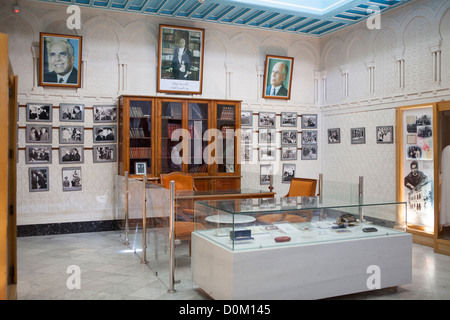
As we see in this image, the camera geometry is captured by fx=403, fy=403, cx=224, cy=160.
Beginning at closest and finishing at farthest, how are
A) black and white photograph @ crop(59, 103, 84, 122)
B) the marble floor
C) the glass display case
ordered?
the glass display case, the marble floor, black and white photograph @ crop(59, 103, 84, 122)

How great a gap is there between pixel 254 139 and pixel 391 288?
547 centimetres

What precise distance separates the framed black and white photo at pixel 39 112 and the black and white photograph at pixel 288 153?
532cm

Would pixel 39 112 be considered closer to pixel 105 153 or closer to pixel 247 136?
pixel 105 153

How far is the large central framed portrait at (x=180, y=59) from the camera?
28.3 ft

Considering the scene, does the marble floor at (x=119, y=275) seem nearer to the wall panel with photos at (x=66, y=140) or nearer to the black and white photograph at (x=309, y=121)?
the wall panel with photos at (x=66, y=140)

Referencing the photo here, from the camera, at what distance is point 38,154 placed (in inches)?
311

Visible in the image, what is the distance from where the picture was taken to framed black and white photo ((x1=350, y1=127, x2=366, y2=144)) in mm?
8875

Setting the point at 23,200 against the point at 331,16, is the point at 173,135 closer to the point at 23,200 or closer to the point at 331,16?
the point at 23,200

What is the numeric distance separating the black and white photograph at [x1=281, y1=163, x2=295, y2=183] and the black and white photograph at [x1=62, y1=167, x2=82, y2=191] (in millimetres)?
4765

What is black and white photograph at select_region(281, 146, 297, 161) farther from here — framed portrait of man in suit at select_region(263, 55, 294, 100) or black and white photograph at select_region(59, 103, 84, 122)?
black and white photograph at select_region(59, 103, 84, 122)

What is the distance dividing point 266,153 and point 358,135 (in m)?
2.16

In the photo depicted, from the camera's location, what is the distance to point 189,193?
21.5ft

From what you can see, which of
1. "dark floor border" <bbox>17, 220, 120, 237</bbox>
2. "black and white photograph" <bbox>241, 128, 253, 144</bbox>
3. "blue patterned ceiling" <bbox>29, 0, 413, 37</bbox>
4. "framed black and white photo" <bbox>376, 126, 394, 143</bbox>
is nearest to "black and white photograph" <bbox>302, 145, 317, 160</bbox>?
"black and white photograph" <bbox>241, 128, 253, 144</bbox>

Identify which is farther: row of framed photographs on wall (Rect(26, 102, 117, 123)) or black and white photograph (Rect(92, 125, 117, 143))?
black and white photograph (Rect(92, 125, 117, 143))
